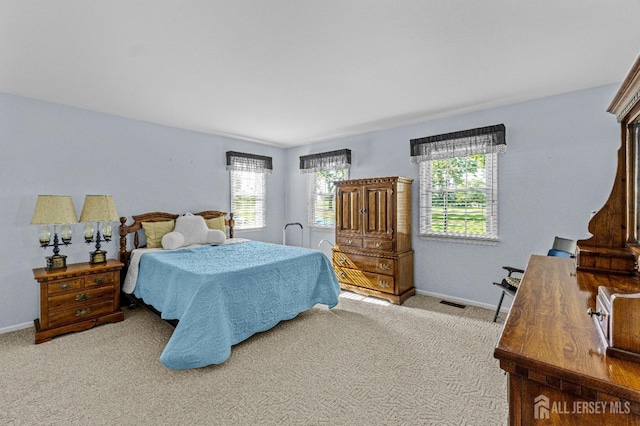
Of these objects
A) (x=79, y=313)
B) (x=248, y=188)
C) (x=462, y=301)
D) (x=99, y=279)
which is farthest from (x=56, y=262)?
(x=462, y=301)

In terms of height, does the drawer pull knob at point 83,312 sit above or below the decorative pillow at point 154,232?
below

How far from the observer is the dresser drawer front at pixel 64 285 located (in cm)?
295

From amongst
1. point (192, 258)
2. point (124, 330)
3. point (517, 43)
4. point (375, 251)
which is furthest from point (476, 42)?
point (124, 330)

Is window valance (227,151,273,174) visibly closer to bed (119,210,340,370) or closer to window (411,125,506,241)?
bed (119,210,340,370)

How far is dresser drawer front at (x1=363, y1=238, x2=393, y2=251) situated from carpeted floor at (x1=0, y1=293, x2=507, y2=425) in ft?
3.54

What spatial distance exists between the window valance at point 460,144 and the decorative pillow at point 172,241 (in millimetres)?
3411

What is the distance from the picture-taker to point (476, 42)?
87.3 inches

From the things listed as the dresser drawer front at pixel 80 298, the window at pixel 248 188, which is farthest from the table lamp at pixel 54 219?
the window at pixel 248 188

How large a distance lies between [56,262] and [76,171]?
1.10m

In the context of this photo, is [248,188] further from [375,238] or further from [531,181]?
[531,181]

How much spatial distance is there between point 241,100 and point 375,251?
259cm

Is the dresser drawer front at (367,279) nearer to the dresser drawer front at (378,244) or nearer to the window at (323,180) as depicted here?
the dresser drawer front at (378,244)

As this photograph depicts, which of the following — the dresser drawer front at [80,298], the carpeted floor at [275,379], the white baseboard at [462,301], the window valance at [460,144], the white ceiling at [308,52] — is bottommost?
the carpeted floor at [275,379]

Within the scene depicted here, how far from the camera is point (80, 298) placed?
313 cm
